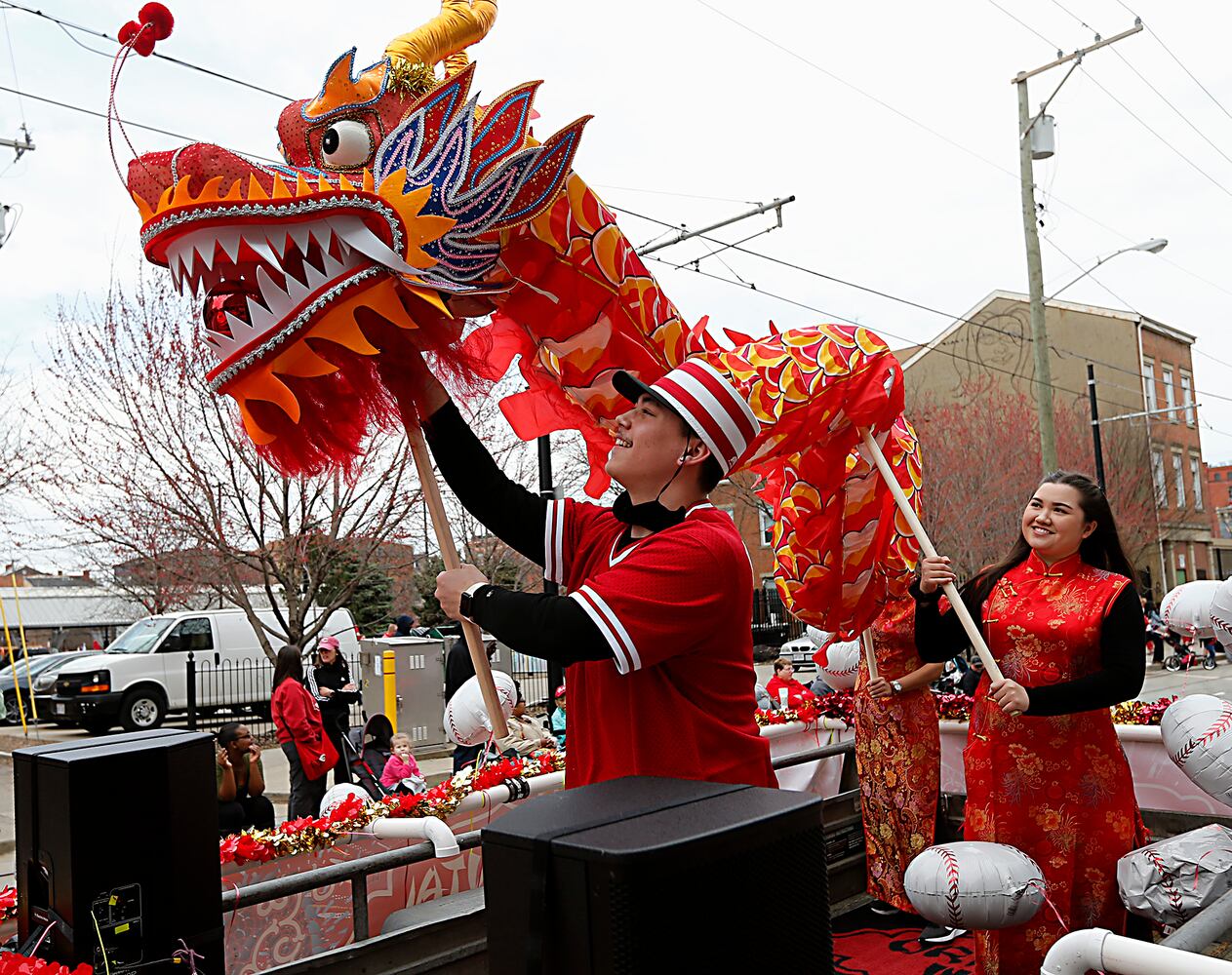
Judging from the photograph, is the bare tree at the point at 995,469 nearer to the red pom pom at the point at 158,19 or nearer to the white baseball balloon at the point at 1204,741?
the white baseball balloon at the point at 1204,741

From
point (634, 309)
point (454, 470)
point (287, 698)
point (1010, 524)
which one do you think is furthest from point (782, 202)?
point (1010, 524)

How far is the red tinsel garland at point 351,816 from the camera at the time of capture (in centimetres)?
337

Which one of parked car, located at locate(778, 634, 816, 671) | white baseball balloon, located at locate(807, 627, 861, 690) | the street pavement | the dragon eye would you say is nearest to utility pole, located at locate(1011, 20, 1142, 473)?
the street pavement

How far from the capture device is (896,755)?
4.65 metres

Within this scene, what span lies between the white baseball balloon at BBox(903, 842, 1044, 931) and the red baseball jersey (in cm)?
113

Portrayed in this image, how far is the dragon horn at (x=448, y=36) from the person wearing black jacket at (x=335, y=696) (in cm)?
650

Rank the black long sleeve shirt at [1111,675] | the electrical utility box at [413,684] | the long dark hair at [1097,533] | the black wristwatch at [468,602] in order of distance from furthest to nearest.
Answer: the electrical utility box at [413,684]
the long dark hair at [1097,533]
the black long sleeve shirt at [1111,675]
the black wristwatch at [468,602]

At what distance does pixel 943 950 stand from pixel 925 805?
57cm

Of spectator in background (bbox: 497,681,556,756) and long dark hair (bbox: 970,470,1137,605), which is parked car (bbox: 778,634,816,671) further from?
long dark hair (bbox: 970,470,1137,605)

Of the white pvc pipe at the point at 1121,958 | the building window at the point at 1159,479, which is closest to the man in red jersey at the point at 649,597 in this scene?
the white pvc pipe at the point at 1121,958

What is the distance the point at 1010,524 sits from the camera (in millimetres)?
22141

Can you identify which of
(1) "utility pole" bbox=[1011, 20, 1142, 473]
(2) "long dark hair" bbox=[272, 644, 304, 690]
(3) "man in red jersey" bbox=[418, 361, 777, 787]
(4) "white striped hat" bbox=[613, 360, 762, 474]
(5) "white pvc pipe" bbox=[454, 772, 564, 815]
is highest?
(1) "utility pole" bbox=[1011, 20, 1142, 473]

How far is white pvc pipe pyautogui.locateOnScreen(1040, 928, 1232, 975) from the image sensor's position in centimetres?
154

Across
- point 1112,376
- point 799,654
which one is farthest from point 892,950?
point 1112,376
